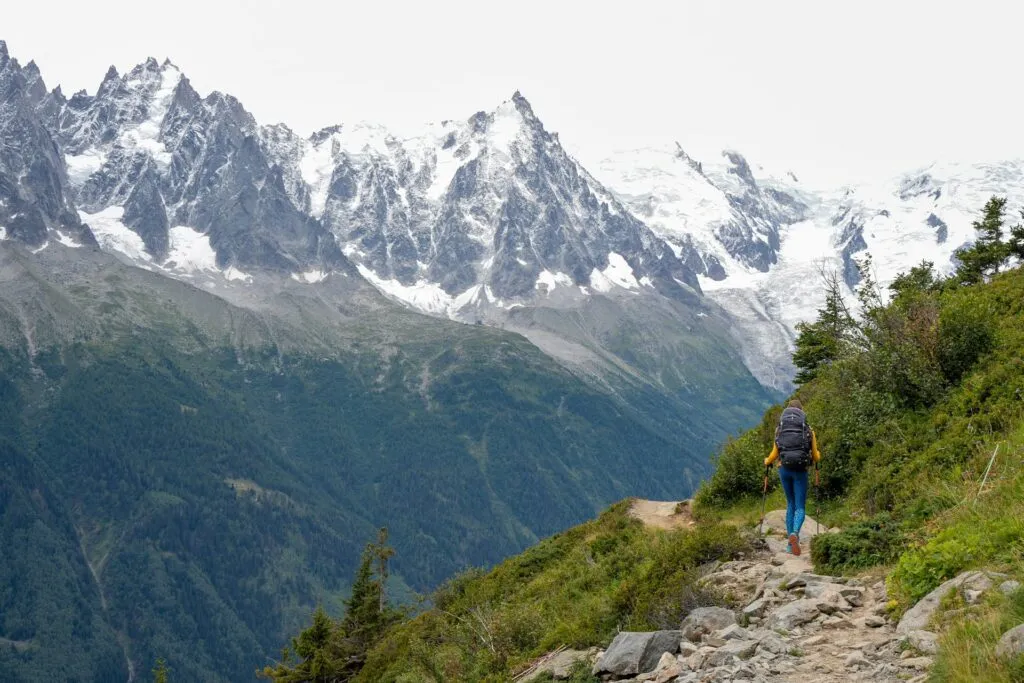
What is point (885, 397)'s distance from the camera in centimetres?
2211

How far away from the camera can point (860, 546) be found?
15.3m

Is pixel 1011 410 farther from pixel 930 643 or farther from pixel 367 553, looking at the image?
pixel 367 553

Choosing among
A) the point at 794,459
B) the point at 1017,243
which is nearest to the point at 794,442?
the point at 794,459

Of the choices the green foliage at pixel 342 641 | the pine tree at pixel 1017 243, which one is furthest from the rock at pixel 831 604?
the pine tree at pixel 1017 243

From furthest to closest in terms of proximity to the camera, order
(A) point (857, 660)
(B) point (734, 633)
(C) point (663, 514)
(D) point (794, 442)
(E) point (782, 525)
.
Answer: (C) point (663, 514) < (E) point (782, 525) < (D) point (794, 442) < (B) point (734, 633) < (A) point (857, 660)

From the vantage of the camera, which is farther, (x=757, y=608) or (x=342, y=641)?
(x=342, y=641)

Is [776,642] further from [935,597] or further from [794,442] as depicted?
[794,442]

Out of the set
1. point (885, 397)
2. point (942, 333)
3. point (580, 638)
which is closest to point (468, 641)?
point (580, 638)

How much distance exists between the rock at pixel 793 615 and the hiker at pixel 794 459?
518 cm

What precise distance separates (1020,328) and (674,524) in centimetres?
1105

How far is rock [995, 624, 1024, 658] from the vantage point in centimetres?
873

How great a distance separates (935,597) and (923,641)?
3.57ft

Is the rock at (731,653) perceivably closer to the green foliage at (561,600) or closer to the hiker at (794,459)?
the green foliage at (561,600)

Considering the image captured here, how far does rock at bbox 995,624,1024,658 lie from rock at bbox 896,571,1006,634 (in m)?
1.84
